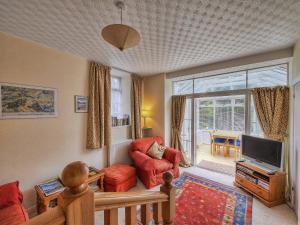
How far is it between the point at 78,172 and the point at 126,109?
3.72 metres

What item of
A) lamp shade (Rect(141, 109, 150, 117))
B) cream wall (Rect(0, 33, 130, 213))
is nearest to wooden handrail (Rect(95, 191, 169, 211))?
cream wall (Rect(0, 33, 130, 213))

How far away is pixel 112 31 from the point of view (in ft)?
4.70

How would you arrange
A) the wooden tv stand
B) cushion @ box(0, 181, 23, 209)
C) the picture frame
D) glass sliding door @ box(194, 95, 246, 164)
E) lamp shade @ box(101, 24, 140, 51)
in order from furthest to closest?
glass sliding door @ box(194, 95, 246, 164)
the picture frame
the wooden tv stand
cushion @ box(0, 181, 23, 209)
lamp shade @ box(101, 24, 140, 51)

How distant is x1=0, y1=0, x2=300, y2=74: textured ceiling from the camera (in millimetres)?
1581

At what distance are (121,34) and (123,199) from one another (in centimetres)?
142

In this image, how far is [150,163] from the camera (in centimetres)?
302

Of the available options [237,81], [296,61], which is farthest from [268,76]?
[296,61]

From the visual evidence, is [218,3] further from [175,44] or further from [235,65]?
[235,65]

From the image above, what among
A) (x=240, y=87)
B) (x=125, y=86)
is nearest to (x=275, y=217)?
(x=240, y=87)

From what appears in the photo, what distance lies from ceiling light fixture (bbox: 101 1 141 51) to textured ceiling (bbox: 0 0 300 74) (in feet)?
1.14

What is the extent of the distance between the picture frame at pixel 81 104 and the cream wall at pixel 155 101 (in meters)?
1.97

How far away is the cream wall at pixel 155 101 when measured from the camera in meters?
4.26

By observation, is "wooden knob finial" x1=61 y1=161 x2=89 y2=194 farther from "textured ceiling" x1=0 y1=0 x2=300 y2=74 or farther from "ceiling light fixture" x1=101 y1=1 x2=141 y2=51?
"textured ceiling" x1=0 y1=0 x2=300 y2=74

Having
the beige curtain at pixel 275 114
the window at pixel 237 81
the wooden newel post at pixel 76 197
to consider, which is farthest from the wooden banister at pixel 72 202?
the window at pixel 237 81
